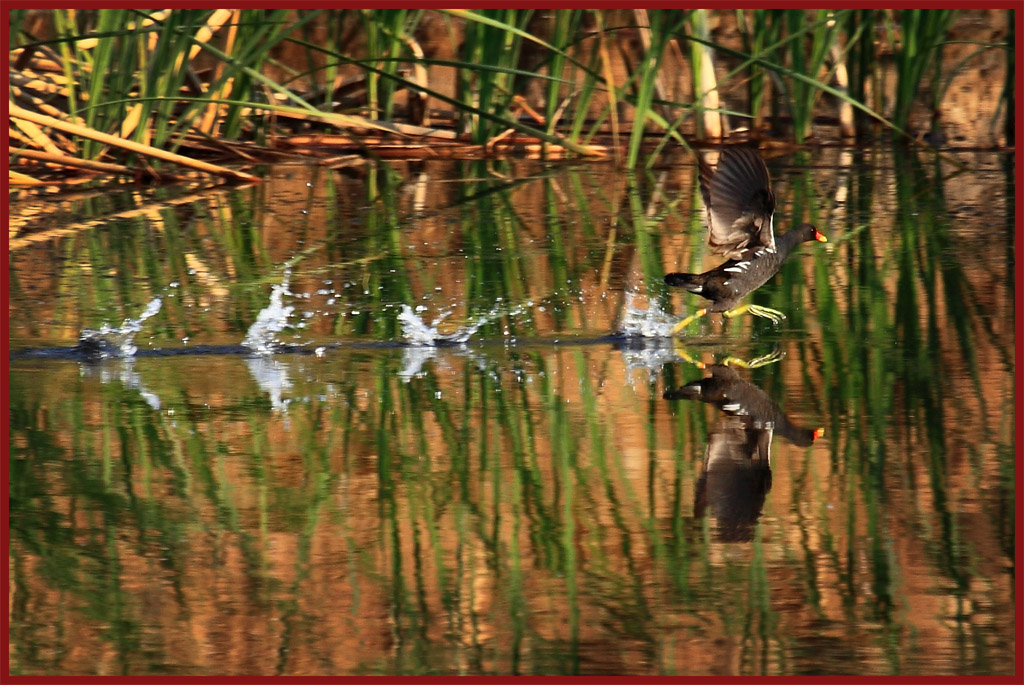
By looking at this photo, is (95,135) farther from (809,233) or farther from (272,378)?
(809,233)

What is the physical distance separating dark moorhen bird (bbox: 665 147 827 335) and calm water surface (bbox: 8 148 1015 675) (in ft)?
0.53

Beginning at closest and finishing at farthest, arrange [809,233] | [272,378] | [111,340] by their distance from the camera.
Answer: [272,378]
[111,340]
[809,233]

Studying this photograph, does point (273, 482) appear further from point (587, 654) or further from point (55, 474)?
point (587, 654)

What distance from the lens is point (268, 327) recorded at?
4984 millimetres

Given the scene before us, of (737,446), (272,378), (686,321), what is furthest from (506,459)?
(686,321)

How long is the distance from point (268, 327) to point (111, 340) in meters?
0.49

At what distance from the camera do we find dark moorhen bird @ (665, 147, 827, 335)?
4926 millimetres

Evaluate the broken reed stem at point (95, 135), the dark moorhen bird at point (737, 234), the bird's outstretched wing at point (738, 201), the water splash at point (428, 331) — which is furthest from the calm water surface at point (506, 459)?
the broken reed stem at point (95, 135)

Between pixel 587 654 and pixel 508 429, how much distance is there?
1.35m

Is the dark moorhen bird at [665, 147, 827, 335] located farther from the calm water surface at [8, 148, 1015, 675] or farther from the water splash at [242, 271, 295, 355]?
the water splash at [242, 271, 295, 355]

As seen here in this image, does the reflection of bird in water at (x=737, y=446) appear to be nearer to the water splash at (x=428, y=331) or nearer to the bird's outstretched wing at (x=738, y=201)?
the bird's outstretched wing at (x=738, y=201)

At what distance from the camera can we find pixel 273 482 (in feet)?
11.3

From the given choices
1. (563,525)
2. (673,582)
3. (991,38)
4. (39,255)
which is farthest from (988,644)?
(991,38)

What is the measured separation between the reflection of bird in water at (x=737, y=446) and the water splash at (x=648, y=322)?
48 cm
